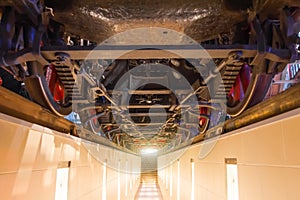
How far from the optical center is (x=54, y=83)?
4.80ft

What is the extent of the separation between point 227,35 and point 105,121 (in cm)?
206

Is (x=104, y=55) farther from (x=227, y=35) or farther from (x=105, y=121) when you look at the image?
(x=105, y=121)

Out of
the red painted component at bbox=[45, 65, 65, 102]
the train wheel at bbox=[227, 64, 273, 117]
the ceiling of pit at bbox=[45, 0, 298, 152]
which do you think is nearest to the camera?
the ceiling of pit at bbox=[45, 0, 298, 152]

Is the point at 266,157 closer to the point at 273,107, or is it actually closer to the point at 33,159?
the point at 273,107

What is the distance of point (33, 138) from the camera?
55.1 inches

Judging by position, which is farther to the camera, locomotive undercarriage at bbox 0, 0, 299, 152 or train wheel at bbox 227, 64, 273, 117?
train wheel at bbox 227, 64, 273, 117

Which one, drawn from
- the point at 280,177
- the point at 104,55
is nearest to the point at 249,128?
the point at 280,177

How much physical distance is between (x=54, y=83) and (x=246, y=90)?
35.2 inches

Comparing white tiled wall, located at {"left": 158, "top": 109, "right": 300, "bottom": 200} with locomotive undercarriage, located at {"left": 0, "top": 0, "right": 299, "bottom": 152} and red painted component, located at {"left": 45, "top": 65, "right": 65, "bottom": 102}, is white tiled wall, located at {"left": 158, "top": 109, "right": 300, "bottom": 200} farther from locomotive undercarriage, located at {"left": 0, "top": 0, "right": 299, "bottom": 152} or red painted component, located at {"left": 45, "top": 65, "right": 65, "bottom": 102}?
red painted component, located at {"left": 45, "top": 65, "right": 65, "bottom": 102}

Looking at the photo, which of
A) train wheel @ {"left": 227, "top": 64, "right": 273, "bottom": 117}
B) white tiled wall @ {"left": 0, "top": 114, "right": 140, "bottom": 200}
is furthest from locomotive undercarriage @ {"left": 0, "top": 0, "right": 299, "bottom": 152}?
white tiled wall @ {"left": 0, "top": 114, "right": 140, "bottom": 200}

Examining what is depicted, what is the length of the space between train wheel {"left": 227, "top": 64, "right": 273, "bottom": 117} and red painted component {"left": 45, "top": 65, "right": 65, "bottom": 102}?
85cm

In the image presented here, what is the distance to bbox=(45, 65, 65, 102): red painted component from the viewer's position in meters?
1.36

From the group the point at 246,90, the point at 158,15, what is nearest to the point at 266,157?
the point at 246,90

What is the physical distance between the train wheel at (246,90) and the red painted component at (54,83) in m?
0.85
